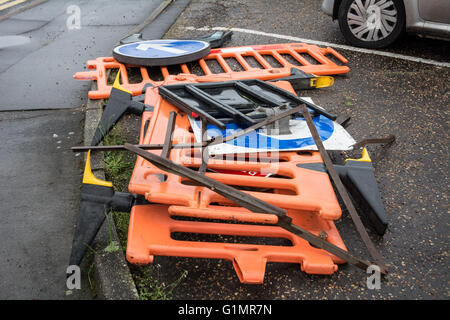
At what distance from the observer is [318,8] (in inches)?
286

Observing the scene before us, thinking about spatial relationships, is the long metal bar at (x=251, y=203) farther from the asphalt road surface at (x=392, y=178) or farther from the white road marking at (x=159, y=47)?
the white road marking at (x=159, y=47)

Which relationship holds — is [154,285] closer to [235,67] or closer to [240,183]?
[240,183]

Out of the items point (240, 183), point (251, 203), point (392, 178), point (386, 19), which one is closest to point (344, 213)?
point (392, 178)

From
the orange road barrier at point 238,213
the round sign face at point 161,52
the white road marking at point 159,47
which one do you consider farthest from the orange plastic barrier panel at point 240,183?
the white road marking at point 159,47

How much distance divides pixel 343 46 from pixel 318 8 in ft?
7.09

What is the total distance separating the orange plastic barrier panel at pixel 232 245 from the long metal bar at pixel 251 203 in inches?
5.4

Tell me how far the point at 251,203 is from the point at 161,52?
3.02 metres

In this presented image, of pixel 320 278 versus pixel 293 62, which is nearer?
pixel 320 278

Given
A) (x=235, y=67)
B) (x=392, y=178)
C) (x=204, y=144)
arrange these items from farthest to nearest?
1. (x=235, y=67)
2. (x=392, y=178)
3. (x=204, y=144)

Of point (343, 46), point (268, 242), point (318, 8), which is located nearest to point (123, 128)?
point (268, 242)

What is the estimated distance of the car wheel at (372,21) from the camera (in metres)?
4.91

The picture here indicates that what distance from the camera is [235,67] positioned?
488 cm

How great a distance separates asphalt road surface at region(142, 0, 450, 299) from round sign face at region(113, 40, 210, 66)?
1.16 m

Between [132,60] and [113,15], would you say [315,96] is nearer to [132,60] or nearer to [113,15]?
[132,60]
